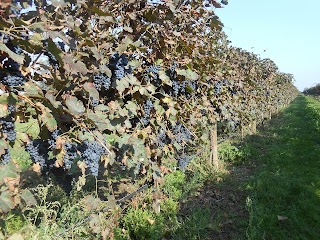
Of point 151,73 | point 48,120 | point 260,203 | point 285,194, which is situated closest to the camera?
point 48,120

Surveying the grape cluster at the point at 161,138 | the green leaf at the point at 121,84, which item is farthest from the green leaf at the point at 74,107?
the grape cluster at the point at 161,138

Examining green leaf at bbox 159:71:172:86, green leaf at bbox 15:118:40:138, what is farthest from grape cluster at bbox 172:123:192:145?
green leaf at bbox 15:118:40:138

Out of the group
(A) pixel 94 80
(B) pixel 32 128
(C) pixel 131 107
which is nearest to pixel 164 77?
(C) pixel 131 107

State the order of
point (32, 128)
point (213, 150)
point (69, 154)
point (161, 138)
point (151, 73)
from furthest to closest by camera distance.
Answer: point (213, 150) < point (161, 138) < point (151, 73) < point (69, 154) < point (32, 128)

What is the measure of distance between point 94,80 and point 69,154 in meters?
0.56

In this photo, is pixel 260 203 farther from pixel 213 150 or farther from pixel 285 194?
pixel 213 150

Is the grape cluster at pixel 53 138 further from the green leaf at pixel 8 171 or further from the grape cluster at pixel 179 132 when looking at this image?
the grape cluster at pixel 179 132

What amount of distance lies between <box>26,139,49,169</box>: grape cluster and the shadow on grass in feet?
6.61

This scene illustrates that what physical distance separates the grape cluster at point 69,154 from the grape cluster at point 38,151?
209mm

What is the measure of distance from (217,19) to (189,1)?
0.34 m

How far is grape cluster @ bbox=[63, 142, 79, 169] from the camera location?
2.35 m

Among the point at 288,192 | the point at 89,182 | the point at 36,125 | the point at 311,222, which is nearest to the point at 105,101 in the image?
the point at 36,125

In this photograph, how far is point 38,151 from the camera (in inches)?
97.3

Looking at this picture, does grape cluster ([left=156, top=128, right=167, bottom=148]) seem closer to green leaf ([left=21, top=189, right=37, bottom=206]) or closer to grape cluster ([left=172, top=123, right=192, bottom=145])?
grape cluster ([left=172, top=123, right=192, bottom=145])
